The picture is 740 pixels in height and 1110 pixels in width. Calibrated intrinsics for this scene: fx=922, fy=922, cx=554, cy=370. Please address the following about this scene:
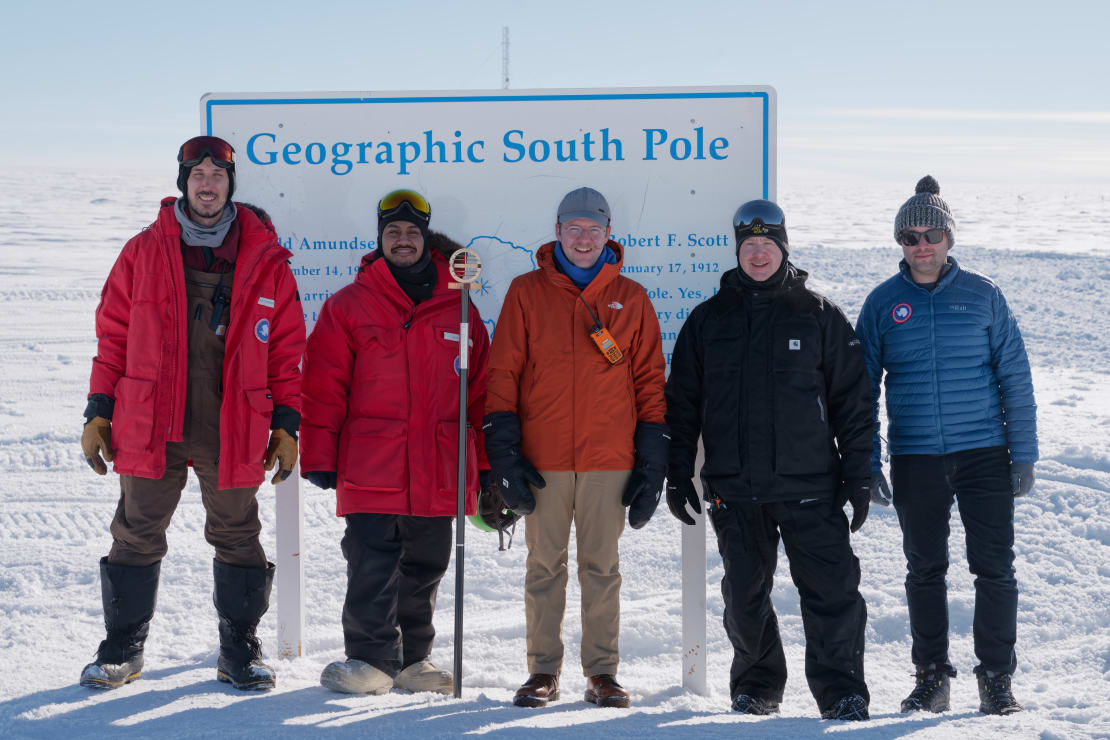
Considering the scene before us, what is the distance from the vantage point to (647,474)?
10.8 feet

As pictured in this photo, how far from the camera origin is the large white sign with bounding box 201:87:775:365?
156 inches

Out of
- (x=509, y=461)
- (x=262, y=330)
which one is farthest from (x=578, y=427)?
(x=262, y=330)

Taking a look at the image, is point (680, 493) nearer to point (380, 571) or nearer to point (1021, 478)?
point (380, 571)

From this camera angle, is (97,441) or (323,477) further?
(323,477)

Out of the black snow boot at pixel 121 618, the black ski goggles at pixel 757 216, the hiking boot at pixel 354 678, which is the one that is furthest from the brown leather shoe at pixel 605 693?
the black ski goggles at pixel 757 216

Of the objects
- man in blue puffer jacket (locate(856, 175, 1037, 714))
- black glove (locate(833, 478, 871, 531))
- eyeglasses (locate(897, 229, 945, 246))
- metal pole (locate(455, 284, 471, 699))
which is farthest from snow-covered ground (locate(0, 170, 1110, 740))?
eyeglasses (locate(897, 229, 945, 246))

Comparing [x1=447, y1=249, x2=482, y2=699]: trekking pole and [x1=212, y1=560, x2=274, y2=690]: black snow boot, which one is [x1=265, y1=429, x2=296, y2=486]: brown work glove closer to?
[x1=212, y1=560, x2=274, y2=690]: black snow boot

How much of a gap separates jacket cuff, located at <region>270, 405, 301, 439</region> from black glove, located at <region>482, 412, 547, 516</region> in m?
0.68

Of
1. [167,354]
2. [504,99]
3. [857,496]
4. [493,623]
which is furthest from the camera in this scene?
[493,623]

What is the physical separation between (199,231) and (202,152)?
0.29 meters

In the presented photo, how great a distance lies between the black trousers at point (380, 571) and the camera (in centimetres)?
339

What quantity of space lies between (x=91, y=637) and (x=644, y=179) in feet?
10.3

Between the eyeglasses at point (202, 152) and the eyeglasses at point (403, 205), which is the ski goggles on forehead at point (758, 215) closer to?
the eyeglasses at point (403, 205)

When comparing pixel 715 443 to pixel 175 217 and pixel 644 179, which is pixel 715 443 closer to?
pixel 644 179
